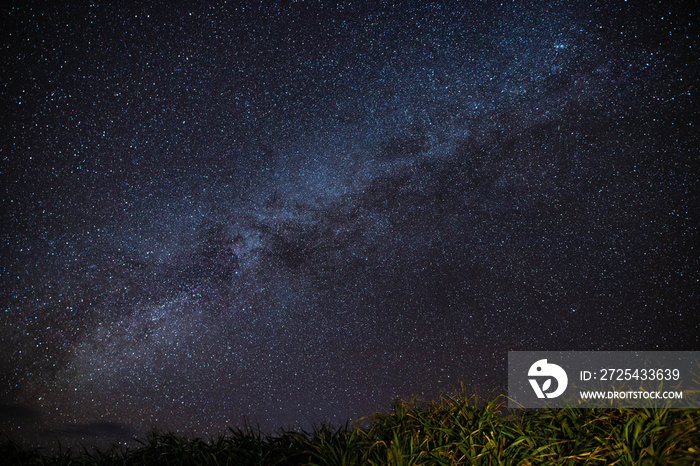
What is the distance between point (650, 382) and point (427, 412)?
2343mm

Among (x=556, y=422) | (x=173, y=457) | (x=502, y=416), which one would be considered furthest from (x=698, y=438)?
(x=173, y=457)

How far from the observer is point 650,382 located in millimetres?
4543

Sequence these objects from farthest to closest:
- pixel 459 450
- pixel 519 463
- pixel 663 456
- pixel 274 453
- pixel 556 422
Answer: pixel 274 453 < pixel 556 422 < pixel 459 450 < pixel 519 463 < pixel 663 456

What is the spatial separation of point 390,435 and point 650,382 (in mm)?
2770

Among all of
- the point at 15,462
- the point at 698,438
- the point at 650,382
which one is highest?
the point at 650,382

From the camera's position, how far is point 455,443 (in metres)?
3.95

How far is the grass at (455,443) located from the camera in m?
3.67

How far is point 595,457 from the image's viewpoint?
143 inches

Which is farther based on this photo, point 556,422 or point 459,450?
point 556,422

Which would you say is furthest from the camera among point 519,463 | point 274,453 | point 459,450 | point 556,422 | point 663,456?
point 274,453

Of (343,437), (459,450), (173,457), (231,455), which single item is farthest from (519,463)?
(173,457)

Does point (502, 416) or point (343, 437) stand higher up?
point (502, 416)

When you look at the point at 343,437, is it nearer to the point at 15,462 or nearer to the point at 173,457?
the point at 173,457

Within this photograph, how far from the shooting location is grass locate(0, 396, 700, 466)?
367 centimetres
